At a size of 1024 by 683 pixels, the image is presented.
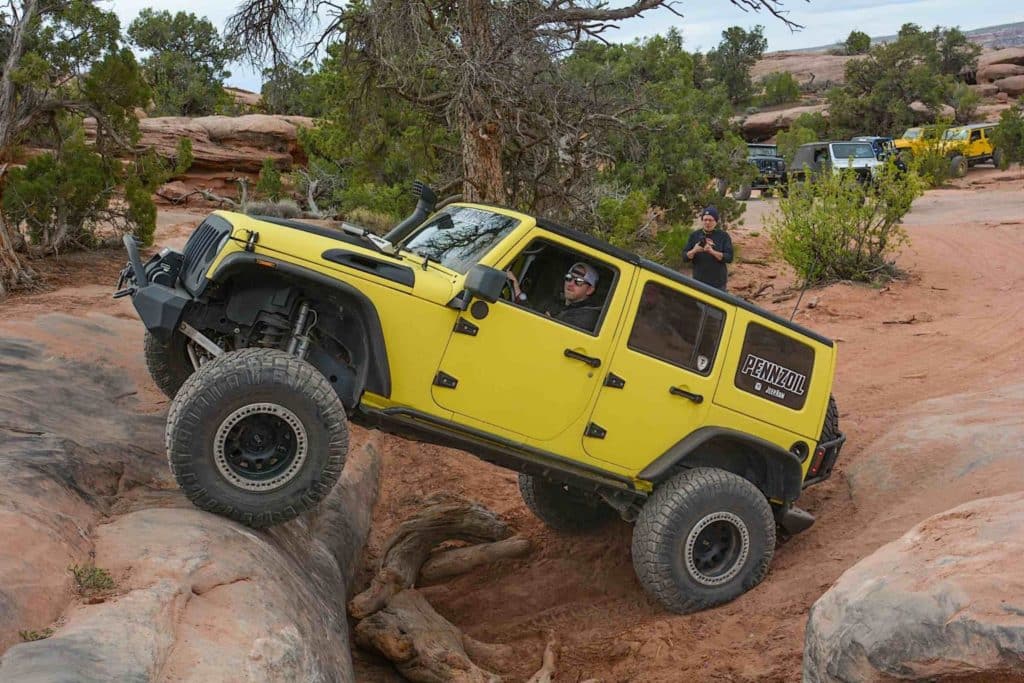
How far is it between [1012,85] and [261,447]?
52.4 m

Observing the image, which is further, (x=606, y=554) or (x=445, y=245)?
(x=606, y=554)

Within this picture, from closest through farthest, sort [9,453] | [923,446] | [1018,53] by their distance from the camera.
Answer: [9,453] < [923,446] < [1018,53]

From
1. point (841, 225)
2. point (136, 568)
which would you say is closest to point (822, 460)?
point (136, 568)

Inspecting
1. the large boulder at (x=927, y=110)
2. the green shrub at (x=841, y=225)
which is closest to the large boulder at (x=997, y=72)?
the large boulder at (x=927, y=110)

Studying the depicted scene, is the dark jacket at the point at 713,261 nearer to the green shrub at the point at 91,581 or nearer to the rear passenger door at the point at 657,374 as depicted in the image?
the rear passenger door at the point at 657,374

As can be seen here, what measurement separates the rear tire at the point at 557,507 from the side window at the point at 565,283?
214 centimetres

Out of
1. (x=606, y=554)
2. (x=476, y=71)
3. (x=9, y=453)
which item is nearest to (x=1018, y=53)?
(x=476, y=71)

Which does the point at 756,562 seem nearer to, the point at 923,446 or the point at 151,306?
the point at 923,446

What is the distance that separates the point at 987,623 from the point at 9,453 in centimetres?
439

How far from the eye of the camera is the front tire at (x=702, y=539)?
21.2 ft

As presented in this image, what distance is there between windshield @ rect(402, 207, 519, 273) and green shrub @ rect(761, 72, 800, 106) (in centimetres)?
5068

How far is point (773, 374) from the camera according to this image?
22.1 feet

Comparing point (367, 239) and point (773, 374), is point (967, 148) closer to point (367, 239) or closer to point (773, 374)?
point (773, 374)

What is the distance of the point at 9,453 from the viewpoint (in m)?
5.01
